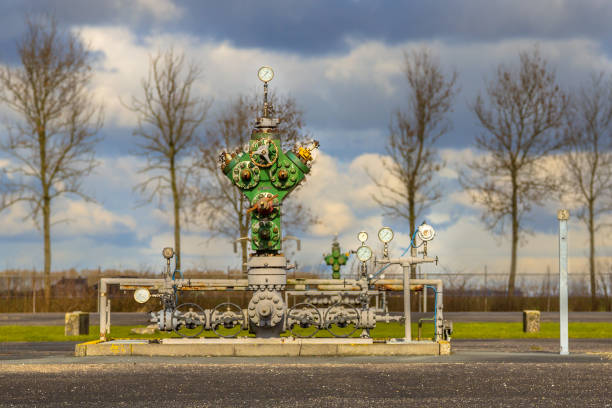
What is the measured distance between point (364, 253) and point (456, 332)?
9.32m

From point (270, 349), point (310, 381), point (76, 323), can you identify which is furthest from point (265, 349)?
point (76, 323)

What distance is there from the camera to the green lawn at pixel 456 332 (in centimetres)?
2538

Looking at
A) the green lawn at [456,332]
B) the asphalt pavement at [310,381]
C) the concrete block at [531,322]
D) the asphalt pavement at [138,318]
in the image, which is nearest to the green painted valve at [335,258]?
the asphalt pavement at [138,318]

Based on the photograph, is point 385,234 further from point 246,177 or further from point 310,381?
point 310,381

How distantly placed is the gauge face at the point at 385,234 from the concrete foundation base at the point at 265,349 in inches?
92.9

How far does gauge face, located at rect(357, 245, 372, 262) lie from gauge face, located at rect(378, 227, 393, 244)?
2.97 ft

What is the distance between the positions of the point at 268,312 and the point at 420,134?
27.4m

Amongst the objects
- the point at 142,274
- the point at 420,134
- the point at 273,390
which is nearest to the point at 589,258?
the point at 420,134

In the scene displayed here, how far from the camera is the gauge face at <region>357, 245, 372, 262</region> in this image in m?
19.9

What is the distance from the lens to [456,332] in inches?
1104

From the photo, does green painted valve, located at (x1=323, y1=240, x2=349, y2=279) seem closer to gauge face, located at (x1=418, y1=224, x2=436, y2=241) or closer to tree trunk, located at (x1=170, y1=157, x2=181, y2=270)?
tree trunk, located at (x1=170, y1=157, x2=181, y2=270)

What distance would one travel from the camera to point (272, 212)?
64.8 feet

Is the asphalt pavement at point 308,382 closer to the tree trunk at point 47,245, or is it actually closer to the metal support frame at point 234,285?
the metal support frame at point 234,285

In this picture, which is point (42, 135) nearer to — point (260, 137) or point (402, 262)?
point (260, 137)
